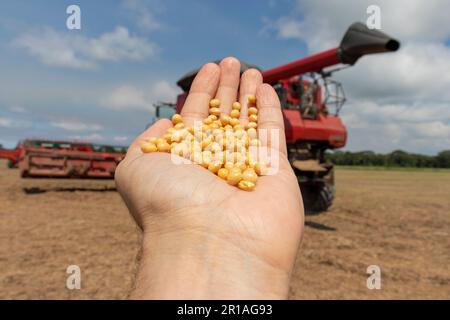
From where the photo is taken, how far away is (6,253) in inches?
203

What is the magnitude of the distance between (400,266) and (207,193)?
171 inches

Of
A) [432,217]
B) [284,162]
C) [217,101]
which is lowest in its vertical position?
[432,217]

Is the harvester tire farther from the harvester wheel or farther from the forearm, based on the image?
the forearm

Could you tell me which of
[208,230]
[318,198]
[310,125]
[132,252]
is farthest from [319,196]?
[208,230]

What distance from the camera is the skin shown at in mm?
1684

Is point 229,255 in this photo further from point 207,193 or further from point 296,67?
point 296,67

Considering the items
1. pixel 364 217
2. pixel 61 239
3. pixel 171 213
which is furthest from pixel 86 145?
pixel 171 213

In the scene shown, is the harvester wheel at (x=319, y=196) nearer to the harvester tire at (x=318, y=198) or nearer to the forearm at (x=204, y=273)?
the harvester tire at (x=318, y=198)

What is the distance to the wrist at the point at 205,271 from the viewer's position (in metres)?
1.64

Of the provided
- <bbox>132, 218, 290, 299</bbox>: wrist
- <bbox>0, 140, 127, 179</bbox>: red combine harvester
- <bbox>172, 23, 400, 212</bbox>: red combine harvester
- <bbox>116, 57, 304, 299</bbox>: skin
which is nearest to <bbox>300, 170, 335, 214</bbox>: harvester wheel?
<bbox>172, 23, 400, 212</bbox>: red combine harvester

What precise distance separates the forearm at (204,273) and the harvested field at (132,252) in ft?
7.50

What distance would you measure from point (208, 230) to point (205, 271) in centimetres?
25

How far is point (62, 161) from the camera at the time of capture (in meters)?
11.1

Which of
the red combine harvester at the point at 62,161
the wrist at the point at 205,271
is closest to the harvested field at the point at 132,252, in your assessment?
the red combine harvester at the point at 62,161
